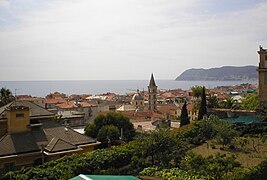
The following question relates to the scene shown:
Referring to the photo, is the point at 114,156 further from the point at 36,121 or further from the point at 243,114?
the point at 243,114

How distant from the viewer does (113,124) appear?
35.3 m

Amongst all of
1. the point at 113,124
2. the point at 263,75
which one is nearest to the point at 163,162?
the point at 263,75

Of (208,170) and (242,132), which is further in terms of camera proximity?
(242,132)

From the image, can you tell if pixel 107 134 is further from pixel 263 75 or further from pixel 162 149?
pixel 263 75

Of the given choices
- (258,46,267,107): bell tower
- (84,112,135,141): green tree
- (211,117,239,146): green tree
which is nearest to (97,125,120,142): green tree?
(84,112,135,141): green tree

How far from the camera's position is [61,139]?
19.4 metres

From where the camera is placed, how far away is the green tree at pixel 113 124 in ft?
111

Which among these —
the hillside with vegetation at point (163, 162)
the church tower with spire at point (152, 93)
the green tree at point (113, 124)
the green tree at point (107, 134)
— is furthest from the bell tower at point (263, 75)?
the church tower with spire at point (152, 93)

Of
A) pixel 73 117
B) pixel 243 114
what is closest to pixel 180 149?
pixel 243 114

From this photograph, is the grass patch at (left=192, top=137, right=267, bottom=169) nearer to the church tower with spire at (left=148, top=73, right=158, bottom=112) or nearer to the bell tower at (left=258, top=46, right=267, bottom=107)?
the bell tower at (left=258, top=46, right=267, bottom=107)

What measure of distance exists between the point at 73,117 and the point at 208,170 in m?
31.1

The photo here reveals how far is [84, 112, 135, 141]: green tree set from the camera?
33.7 meters

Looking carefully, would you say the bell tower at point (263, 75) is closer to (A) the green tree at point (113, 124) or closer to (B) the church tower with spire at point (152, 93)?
(A) the green tree at point (113, 124)

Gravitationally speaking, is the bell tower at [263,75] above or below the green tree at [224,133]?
above
